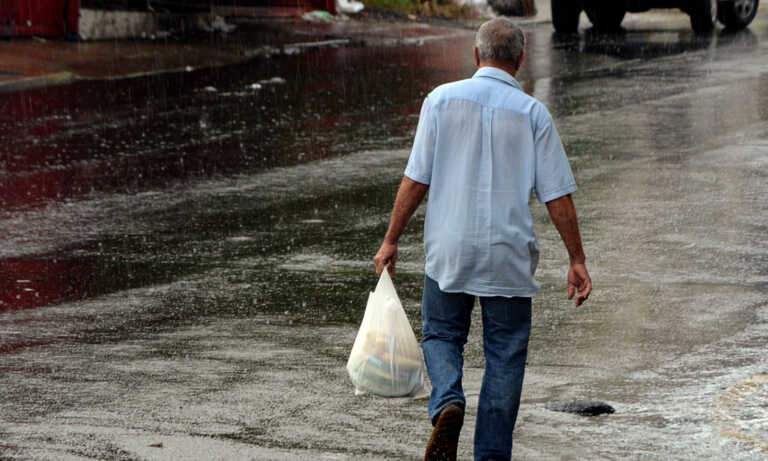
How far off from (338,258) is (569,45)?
16555mm

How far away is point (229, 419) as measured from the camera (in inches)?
207

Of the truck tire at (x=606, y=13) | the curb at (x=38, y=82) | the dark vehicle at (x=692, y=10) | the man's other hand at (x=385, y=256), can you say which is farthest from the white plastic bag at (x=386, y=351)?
the truck tire at (x=606, y=13)

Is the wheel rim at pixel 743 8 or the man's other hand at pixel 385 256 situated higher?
the man's other hand at pixel 385 256

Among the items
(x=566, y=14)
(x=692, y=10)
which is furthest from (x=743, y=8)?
(x=566, y=14)

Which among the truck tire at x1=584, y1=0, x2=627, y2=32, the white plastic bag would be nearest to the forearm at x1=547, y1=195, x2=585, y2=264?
the white plastic bag

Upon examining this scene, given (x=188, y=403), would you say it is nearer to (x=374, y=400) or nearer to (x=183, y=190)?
(x=374, y=400)

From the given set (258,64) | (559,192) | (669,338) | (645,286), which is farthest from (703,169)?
(258,64)

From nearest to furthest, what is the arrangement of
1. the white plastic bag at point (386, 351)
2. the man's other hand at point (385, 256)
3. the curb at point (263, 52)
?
the man's other hand at point (385, 256)
the white plastic bag at point (386, 351)
the curb at point (263, 52)

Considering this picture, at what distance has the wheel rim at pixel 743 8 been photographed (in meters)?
25.8

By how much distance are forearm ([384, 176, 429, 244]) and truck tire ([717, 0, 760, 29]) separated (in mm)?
22500

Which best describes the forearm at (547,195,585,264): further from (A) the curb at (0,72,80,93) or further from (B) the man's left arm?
(A) the curb at (0,72,80,93)

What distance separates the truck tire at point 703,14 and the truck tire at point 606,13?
173 cm

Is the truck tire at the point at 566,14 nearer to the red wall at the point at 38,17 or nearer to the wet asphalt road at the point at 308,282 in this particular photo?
the red wall at the point at 38,17

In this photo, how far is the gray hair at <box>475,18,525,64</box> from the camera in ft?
15.1
